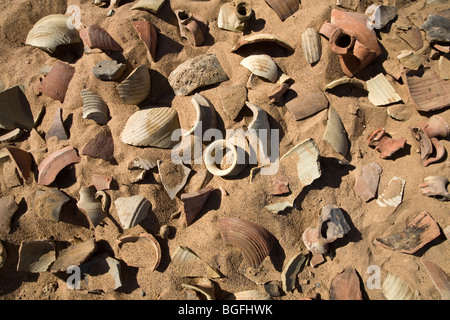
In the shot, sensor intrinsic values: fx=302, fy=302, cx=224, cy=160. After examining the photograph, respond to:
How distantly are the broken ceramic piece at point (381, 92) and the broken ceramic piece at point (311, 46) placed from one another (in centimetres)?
46

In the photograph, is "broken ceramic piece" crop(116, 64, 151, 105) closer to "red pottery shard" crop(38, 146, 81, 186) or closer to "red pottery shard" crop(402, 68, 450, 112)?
"red pottery shard" crop(38, 146, 81, 186)

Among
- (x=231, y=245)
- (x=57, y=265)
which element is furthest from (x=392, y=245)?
(x=57, y=265)

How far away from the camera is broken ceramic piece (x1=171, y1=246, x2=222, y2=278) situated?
6.83 ft

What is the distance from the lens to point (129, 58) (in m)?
2.54

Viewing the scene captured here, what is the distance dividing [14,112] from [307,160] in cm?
253

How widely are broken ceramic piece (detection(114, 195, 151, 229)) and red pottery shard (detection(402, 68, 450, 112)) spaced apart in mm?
2157

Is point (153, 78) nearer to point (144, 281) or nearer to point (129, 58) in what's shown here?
point (129, 58)

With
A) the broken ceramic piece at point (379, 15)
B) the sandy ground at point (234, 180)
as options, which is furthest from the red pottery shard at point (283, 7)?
the broken ceramic piece at point (379, 15)

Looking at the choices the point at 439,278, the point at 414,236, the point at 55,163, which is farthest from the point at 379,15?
the point at 55,163

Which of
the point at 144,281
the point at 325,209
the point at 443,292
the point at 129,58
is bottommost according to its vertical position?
the point at 443,292

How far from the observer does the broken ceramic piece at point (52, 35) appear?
2.66m

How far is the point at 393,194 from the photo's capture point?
212cm

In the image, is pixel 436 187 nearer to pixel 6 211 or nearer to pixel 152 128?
pixel 152 128

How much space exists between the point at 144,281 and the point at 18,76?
7.35 feet
